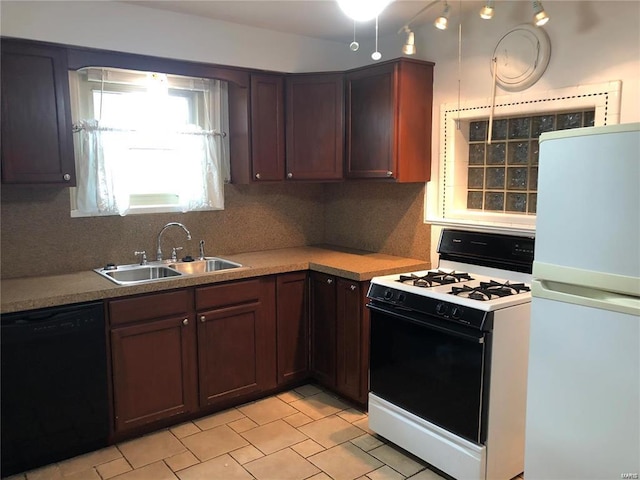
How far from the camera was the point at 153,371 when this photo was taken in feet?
9.26

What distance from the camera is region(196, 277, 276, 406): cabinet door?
300 centimetres

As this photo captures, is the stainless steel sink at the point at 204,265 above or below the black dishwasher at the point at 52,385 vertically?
above

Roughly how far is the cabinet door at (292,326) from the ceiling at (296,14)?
5.18 feet

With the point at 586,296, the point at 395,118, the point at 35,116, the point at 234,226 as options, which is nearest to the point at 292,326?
the point at 234,226

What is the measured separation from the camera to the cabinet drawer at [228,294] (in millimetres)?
2949

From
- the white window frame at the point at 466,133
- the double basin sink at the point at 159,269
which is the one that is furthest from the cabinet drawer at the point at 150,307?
the white window frame at the point at 466,133

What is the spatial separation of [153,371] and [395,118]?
2.02 meters

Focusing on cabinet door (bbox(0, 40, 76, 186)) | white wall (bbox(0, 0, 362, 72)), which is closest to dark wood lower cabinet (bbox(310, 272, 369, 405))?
white wall (bbox(0, 0, 362, 72))

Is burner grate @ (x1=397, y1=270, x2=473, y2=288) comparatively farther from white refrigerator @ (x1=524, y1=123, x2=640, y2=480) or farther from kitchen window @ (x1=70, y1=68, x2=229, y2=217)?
kitchen window @ (x1=70, y1=68, x2=229, y2=217)

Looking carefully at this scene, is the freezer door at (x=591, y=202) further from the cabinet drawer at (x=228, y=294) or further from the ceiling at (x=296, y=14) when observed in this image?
the cabinet drawer at (x=228, y=294)

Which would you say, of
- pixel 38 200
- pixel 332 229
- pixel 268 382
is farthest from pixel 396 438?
pixel 38 200

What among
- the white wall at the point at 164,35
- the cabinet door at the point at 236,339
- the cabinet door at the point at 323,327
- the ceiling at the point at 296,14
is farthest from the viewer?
the cabinet door at the point at 323,327

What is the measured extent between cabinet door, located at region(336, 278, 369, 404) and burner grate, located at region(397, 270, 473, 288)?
0.29m

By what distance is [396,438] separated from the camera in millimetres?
2682
